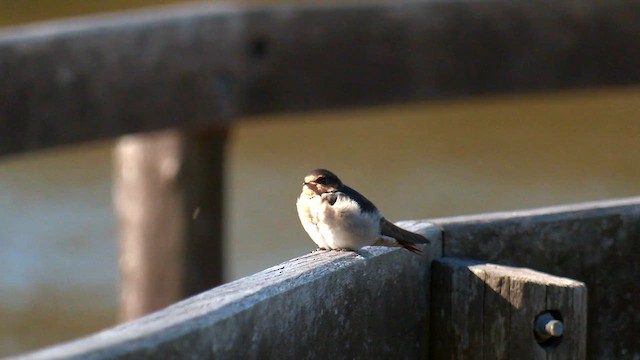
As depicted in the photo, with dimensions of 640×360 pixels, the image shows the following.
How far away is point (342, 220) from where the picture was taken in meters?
3.36

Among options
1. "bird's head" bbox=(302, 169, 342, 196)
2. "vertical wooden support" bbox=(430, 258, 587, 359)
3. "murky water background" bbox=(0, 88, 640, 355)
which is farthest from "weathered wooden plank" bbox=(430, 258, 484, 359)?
"murky water background" bbox=(0, 88, 640, 355)

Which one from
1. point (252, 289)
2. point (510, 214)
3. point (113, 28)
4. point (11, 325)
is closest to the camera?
point (252, 289)

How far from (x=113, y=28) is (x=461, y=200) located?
5737 mm

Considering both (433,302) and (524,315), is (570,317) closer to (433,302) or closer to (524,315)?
(524,315)

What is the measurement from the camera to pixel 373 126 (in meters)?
12.9

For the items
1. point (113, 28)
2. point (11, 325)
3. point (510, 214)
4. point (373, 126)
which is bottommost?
point (11, 325)

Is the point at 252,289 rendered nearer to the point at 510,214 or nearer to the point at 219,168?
the point at 510,214

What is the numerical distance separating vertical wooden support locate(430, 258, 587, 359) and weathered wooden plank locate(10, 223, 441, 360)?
0.06m

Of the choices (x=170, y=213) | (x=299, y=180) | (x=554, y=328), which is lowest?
(x=299, y=180)

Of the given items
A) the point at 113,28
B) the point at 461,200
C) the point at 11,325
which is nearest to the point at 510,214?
the point at 113,28

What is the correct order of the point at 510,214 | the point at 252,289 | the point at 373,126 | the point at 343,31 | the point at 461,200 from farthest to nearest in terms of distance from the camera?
the point at 373,126 < the point at 461,200 < the point at 343,31 < the point at 510,214 < the point at 252,289

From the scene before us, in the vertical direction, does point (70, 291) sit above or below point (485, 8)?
below

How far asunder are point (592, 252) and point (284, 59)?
279 centimetres

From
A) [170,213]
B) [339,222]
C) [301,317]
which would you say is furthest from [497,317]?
[170,213]
